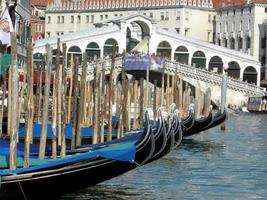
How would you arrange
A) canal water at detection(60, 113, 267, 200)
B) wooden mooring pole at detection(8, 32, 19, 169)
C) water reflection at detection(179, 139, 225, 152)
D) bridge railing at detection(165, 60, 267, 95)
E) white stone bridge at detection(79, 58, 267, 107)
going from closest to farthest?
wooden mooring pole at detection(8, 32, 19, 169), canal water at detection(60, 113, 267, 200), water reflection at detection(179, 139, 225, 152), white stone bridge at detection(79, 58, 267, 107), bridge railing at detection(165, 60, 267, 95)

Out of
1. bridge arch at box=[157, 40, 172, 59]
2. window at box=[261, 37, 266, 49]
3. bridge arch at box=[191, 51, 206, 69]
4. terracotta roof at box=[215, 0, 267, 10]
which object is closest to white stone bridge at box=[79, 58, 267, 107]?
bridge arch at box=[191, 51, 206, 69]

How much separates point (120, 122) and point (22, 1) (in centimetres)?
1338

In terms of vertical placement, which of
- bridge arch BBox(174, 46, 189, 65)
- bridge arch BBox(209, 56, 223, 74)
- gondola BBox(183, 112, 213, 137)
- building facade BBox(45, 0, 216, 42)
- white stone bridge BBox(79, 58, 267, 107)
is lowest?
gondola BBox(183, 112, 213, 137)

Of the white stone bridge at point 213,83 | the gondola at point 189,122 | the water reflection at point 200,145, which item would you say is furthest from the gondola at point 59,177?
the white stone bridge at point 213,83

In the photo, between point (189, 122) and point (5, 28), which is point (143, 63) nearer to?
point (189, 122)

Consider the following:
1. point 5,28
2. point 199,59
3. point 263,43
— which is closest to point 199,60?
point 199,59

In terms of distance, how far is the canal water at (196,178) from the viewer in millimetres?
10062

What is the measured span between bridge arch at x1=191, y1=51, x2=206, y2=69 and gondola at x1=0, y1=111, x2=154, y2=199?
34168 mm

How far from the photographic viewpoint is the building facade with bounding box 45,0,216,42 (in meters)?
51.1

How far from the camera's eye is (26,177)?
814cm

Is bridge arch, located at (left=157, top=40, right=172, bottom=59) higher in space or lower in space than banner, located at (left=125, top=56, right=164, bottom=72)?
higher

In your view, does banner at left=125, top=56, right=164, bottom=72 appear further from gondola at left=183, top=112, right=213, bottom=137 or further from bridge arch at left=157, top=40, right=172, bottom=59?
gondola at left=183, top=112, right=213, bottom=137

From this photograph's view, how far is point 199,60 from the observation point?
43.1 metres

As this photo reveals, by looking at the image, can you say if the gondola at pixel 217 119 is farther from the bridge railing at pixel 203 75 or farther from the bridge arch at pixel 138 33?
the bridge arch at pixel 138 33
